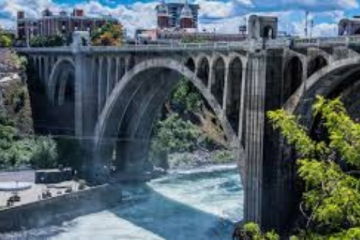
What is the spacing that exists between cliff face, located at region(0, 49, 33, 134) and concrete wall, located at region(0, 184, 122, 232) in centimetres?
1403

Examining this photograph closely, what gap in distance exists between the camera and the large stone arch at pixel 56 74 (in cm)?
5834

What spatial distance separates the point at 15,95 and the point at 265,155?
34996 millimetres

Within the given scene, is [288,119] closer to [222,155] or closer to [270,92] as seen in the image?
[270,92]

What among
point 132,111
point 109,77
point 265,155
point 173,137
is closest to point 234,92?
point 265,155

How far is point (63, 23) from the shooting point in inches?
3792

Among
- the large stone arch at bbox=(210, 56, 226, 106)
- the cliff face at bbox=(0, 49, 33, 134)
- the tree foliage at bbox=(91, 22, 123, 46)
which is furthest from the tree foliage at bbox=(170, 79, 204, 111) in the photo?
the large stone arch at bbox=(210, 56, 226, 106)

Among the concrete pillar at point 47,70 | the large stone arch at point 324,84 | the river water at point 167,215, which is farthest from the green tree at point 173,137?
the large stone arch at point 324,84

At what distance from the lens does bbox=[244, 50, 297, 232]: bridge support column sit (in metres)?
29.5

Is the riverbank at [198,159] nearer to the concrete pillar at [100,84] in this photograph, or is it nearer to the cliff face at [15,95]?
the concrete pillar at [100,84]

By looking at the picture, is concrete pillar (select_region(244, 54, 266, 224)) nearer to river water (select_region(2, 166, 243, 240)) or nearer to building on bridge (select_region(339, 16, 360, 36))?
building on bridge (select_region(339, 16, 360, 36))

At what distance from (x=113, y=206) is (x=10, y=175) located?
8220mm

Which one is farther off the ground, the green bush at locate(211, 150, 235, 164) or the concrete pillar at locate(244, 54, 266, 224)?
the concrete pillar at locate(244, 54, 266, 224)

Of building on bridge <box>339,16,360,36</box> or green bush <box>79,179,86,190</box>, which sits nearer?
building on bridge <box>339,16,360,36</box>

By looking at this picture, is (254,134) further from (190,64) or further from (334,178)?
(334,178)
